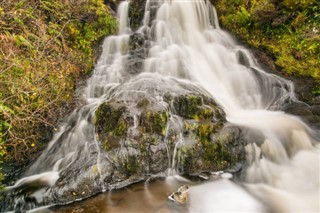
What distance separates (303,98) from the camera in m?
6.64

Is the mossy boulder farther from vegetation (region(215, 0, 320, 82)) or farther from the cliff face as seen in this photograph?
vegetation (region(215, 0, 320, 82))

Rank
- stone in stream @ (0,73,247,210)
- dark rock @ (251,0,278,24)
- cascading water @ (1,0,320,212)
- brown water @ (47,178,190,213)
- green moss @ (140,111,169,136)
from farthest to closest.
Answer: dark rock @ (251,0,278,24) < green moss @ (140,111,169,136) < stone in stream @ (0,73,247,210) < cascading water @ (1,0,320,212) < brown water @ (47,178,190,213)

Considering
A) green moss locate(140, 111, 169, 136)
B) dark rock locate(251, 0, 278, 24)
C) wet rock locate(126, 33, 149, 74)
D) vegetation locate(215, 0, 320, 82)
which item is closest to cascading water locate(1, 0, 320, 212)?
wet rock locate(126, 33, 149, 74)


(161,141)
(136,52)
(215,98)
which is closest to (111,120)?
(161,141)

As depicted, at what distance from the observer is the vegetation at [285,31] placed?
7.21 meters

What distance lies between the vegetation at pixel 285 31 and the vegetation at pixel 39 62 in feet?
15.9

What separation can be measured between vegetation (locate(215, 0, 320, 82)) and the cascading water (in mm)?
590

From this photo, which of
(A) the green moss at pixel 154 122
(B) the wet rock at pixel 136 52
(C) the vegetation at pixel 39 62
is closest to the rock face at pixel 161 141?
(A) the green moss at pixel 154 122

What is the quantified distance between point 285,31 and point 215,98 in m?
3.33

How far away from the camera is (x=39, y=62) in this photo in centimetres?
625

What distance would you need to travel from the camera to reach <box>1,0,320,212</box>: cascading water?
4477 millimetres

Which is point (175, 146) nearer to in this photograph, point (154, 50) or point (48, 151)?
point (48, 151)

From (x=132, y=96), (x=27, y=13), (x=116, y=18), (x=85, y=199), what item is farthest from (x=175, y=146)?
(x=116, y=18)

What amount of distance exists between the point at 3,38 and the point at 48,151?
275cm
